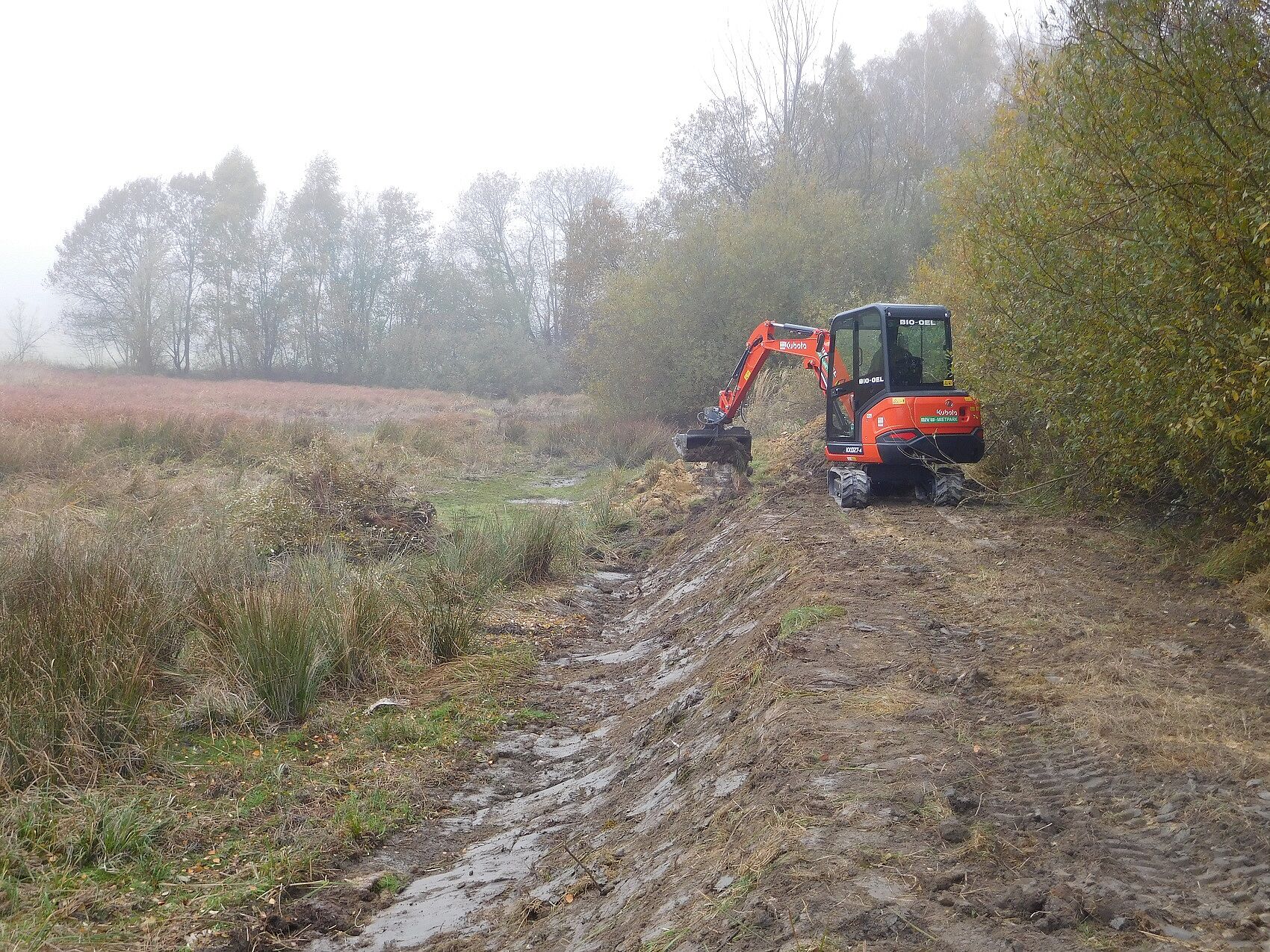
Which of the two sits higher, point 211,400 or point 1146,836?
point 211,400

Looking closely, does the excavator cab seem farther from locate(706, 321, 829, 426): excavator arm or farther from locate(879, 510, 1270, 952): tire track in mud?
locate(879, 510, 1270, 952): tire track in mud

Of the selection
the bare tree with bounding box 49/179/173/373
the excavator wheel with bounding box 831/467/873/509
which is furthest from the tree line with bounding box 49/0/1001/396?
the excavator wheel with bounding box 831/467/873/509

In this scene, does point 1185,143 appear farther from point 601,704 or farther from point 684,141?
point 684,141

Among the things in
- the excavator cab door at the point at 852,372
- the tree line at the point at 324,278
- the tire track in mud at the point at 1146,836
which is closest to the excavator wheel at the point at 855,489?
the excavator cab door at the point at 852,372

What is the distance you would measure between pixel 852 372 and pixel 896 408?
1.48 m

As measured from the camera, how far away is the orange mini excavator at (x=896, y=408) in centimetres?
1084

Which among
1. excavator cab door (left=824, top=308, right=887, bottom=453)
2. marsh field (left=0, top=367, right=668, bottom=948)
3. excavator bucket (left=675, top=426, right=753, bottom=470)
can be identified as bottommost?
marsh field (left=0, top=367, right=668, bottom=948)

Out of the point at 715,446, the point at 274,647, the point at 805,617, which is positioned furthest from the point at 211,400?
the point at 805,617

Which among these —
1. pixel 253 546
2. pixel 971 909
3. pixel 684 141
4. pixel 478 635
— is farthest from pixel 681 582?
pixel 684 141

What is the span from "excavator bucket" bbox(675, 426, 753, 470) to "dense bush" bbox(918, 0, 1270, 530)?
658 centimetres

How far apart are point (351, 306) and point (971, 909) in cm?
5901

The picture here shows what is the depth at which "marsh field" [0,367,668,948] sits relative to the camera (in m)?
4.31

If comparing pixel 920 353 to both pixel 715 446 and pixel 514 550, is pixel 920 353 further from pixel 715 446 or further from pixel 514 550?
pixel 514 550

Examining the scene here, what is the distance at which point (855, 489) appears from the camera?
11.6m
